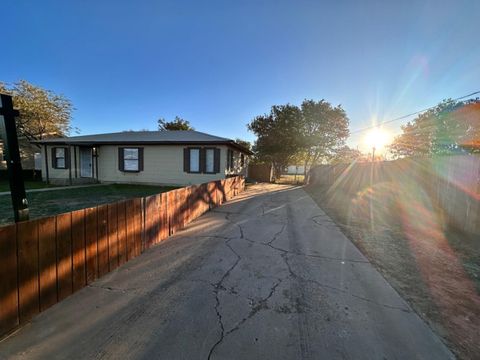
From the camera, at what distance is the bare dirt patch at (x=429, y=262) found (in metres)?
2.13

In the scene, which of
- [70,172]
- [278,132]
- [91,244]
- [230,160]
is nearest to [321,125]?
[278,132]

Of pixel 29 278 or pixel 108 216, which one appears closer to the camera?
pixel 29 278

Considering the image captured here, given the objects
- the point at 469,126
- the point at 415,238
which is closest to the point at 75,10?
the point at 415,238

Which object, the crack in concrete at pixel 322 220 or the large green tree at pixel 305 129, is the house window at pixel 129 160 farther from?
the large green tree at pixel 305 129

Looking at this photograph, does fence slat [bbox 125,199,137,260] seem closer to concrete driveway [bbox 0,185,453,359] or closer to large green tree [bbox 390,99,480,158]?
concrete driveway [bbox 0,185,453,359]

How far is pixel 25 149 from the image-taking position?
22.4 meters

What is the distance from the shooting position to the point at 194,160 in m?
12.9

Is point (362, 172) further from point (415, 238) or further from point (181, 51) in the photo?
point (181, 51)

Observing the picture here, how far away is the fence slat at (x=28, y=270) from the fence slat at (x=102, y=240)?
77 cm

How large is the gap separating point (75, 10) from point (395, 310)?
10.7 meters

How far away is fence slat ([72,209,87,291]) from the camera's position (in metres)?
2.47

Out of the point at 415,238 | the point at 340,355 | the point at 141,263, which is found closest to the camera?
the point at 340,355

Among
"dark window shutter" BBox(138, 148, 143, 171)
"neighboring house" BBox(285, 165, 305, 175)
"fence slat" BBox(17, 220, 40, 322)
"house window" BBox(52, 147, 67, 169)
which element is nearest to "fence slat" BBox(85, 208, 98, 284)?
"fence slat" BBox(17, 220, 40, 322)

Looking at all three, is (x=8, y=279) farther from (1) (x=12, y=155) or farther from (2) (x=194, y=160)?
(2) (x=194, y=160)
